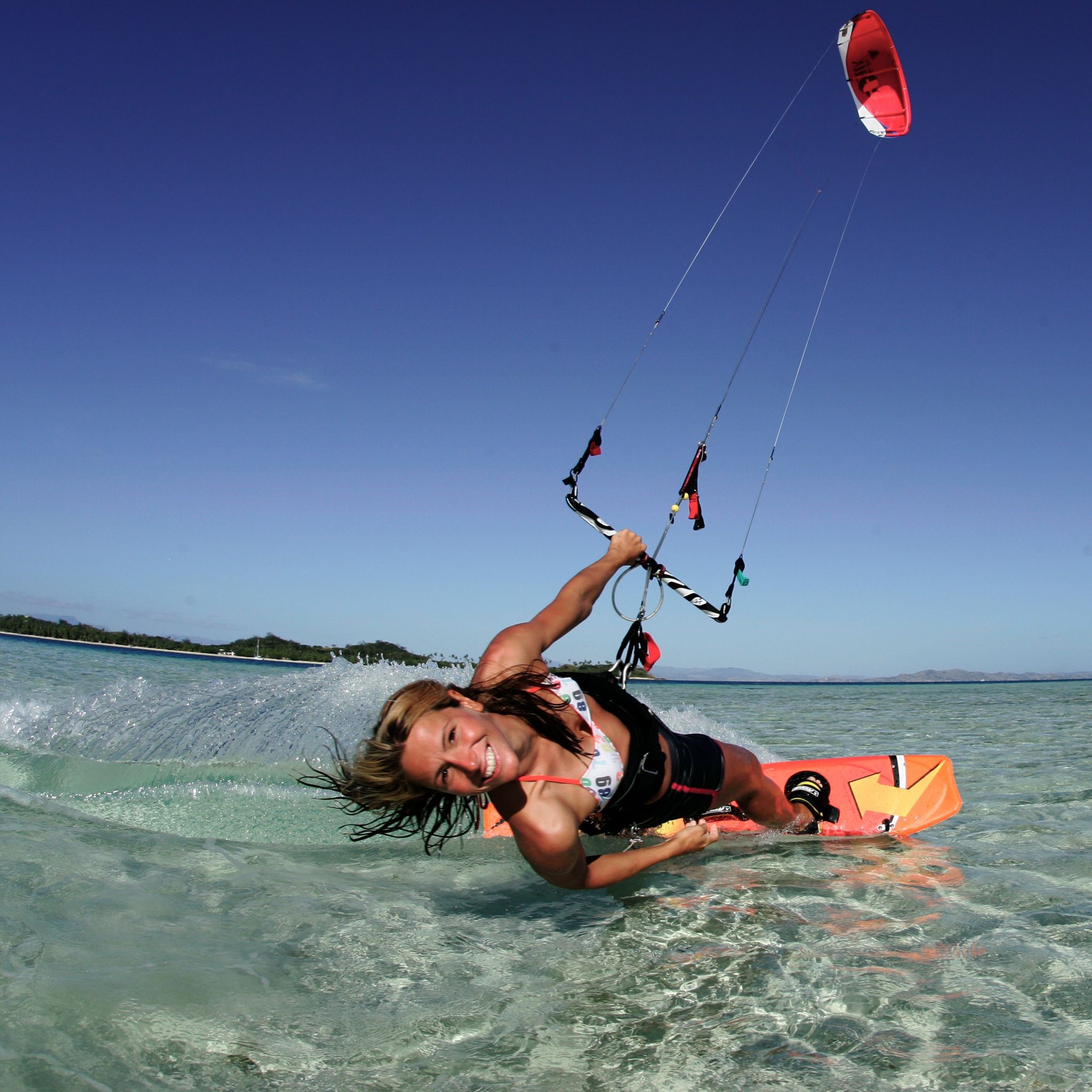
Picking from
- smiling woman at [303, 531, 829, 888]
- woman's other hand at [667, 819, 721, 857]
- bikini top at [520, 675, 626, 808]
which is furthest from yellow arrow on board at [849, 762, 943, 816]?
bikini top at [520, 675, 626, 808]

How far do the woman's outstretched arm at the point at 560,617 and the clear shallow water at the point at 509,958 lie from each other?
1098 mm

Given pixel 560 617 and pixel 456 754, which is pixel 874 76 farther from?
pixel 456 754

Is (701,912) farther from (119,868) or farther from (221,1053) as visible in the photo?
(119,868)

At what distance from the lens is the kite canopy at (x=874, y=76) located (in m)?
5.84

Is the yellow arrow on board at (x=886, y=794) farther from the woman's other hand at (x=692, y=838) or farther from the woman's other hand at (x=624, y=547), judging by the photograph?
the woman's other hand at (x=624, y=547)

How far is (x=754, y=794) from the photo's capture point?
4391 mm

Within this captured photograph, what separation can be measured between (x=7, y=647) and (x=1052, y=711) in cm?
3005

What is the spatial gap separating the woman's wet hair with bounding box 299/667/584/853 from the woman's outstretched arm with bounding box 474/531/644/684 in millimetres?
69

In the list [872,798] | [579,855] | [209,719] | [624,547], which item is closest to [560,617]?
[624,547]

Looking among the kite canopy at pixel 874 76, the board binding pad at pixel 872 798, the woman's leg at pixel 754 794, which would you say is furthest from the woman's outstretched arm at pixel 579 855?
the kite canopy at pixel 874 76

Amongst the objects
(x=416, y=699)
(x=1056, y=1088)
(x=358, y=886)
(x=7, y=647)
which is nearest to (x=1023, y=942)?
(x=1056, y=1088)

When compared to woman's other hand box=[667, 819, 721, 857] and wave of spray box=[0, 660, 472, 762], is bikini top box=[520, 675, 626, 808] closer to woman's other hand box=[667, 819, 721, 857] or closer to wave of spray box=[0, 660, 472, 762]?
woman's other hand box=[667, 819, 721, 857]

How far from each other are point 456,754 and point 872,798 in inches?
146

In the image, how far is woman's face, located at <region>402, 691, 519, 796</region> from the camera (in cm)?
264
